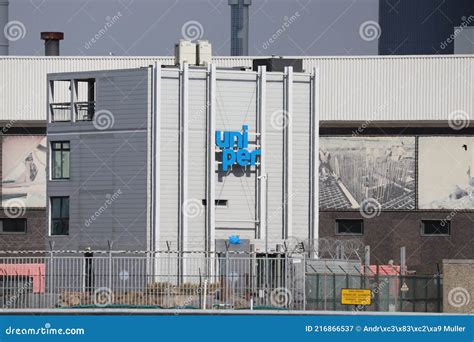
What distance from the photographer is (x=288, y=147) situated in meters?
68.8

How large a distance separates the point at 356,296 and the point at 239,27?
7888 cm

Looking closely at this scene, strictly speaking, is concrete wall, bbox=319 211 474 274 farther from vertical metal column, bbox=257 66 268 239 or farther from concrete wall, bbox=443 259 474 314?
concrete wall, bbox=443 259 474 314

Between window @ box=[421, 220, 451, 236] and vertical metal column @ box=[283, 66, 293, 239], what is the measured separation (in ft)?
73.1

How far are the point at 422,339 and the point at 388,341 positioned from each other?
1.05 m

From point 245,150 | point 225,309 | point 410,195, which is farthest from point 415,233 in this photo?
point 225,309

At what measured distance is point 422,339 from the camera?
4400 cm

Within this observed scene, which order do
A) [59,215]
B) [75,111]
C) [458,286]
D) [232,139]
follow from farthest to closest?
[75,111]
[59,215]
[232,139]
[458,286]

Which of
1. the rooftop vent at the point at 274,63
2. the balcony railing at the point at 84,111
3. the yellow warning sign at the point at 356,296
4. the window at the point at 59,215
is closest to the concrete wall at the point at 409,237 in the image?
the rooftop vent at the point at 274,63

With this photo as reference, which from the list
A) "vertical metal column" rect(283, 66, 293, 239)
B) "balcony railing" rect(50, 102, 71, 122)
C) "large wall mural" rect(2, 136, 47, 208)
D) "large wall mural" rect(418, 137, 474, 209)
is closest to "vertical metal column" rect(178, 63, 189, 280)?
"vertical metal column" rect(283, 66, 293, 239)

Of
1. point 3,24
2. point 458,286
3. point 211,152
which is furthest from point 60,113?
point 3,24

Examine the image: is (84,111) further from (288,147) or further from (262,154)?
(288,147)

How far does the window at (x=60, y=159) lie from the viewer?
68.9m

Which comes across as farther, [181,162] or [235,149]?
[235,149]

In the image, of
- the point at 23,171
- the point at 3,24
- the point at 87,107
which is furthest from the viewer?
the point at 3,24
